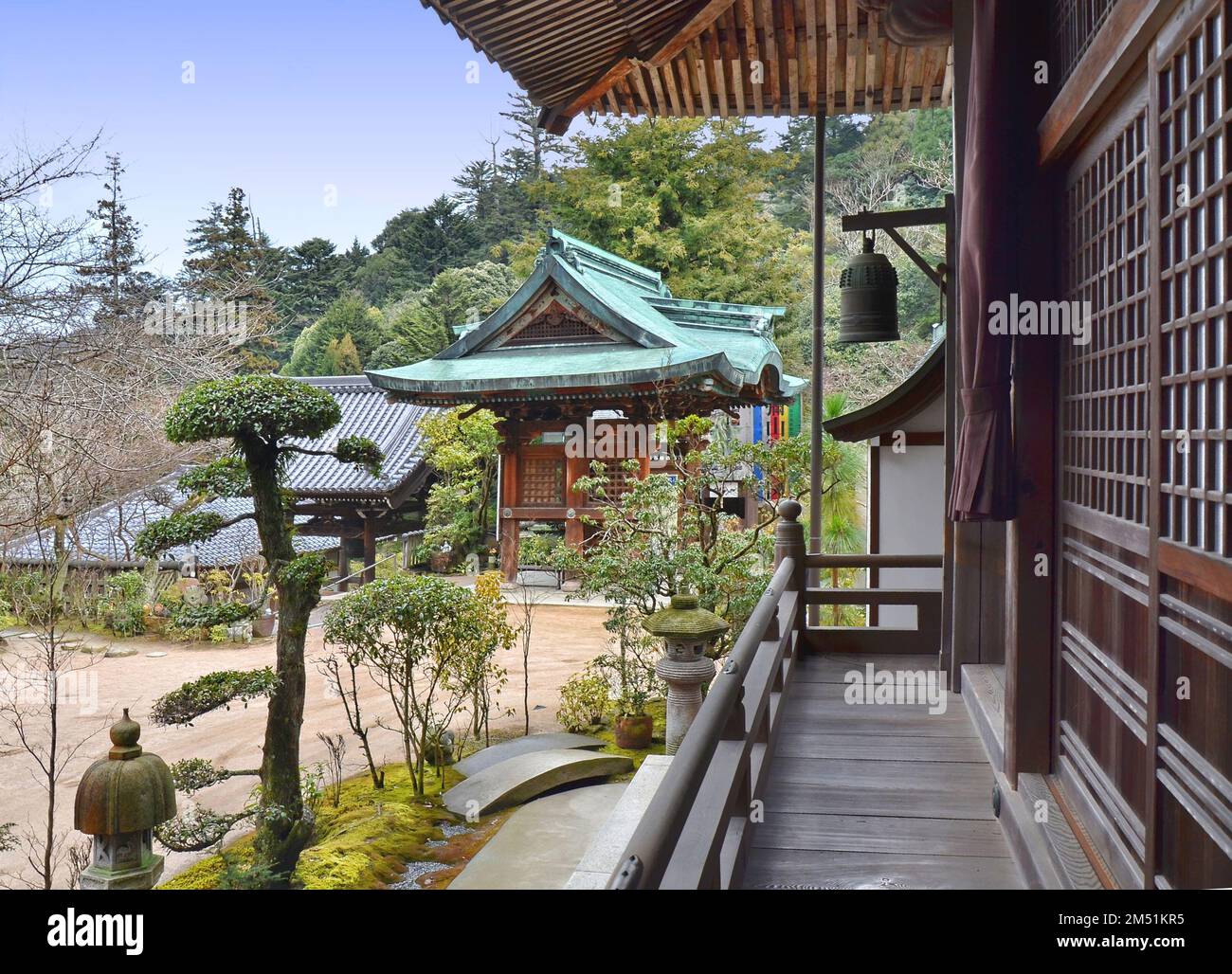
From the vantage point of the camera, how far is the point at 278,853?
21.0 feet

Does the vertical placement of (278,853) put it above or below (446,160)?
below

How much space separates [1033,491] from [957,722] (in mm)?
1715

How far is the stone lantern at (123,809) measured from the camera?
4.80 meters

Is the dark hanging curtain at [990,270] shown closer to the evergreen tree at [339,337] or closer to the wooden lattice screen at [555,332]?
the wooden lattice screen at [555,332]

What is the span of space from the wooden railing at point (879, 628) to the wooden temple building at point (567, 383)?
329 inches

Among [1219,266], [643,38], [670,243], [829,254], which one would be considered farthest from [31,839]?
[829,254]

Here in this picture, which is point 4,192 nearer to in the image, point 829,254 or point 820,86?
point 820,86

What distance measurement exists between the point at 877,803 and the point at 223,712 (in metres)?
8.77

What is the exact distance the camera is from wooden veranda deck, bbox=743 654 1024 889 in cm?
265

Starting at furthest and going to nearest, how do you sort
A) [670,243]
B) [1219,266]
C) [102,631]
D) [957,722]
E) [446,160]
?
[446,160] → [670,243] → [102,631] → [957,722] → [1219,266]

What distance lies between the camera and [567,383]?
44.9ft

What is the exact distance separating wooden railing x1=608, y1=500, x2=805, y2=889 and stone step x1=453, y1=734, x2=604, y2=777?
4221 mm

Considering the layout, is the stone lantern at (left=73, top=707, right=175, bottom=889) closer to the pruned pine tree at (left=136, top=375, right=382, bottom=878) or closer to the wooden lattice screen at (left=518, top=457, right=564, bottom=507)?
the pruned pine tree at (left=136, top=375, right=382, bottom=878)

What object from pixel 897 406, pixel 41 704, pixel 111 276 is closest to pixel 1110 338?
pixel 897 406
